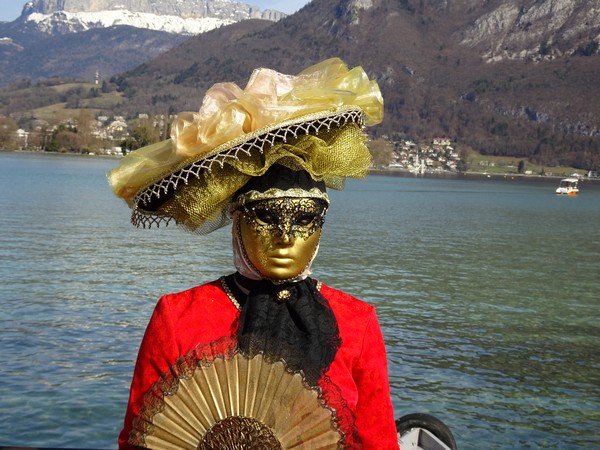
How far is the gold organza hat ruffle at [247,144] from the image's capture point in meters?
2.57

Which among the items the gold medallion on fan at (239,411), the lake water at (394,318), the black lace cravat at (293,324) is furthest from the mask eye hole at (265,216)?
the lake water at (394,318)

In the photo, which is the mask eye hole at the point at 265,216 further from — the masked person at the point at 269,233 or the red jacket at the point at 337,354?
the red jacket at the point at 337,354

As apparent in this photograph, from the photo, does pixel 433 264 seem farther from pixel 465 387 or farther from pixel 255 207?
pixel 255 207

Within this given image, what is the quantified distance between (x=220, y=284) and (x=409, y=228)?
35.5 m

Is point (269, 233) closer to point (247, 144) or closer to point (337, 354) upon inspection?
point (247, 144)

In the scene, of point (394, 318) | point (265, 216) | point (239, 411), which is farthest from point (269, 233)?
point (394, 318)

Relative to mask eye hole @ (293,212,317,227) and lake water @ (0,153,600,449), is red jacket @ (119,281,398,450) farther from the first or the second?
lake water @ (0,153,600,449)

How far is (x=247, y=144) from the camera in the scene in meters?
2.56

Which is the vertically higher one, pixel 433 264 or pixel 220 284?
pixel 220 284

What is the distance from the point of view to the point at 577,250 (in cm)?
3164

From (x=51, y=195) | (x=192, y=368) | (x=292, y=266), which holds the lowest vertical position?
(x=51, y=195)

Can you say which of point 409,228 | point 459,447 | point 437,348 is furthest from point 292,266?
point 409,228

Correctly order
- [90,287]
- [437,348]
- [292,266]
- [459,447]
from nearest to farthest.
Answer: [292,266], [459,447], [437,348], [90,287]

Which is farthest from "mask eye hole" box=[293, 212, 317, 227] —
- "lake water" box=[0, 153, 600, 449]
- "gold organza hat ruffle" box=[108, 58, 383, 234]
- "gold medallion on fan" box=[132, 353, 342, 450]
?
"lake water" box=[0, 153, 600, 449]
